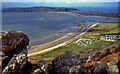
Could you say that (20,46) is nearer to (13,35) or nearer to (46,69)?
(13,35)

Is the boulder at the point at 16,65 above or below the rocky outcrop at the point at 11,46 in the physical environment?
below

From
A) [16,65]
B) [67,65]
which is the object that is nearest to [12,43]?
[16,65]

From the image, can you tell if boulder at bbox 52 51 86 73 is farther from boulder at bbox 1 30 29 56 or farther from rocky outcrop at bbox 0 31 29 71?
boulder at bbox 1 30 29 56

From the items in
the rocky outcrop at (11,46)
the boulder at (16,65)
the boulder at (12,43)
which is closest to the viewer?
the boulder at (16,65)

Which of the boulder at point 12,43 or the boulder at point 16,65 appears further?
the boulder at point 12,43

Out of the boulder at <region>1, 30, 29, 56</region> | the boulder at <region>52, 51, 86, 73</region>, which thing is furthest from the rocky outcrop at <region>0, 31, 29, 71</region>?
the boulder at <region>52, 51, 86, 73</region>

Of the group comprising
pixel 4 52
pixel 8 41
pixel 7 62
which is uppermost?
pixel 8 41

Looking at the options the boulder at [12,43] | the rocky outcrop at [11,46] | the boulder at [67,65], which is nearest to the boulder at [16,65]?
the rocky outcrop at [11,46]

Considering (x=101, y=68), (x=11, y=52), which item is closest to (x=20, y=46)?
(x=11, y=52)

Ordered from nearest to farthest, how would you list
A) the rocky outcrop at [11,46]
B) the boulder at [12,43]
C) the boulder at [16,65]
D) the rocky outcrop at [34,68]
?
the boulder at [16,65] < the rocky outcrop at [34,68] < the rocky outcrop at [11,46] < the boulder at [12,43]

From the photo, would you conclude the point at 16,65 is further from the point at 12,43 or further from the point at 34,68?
the point at 12,43

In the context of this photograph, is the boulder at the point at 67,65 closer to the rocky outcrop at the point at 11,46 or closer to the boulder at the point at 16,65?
the boulder at the point at 16,65
